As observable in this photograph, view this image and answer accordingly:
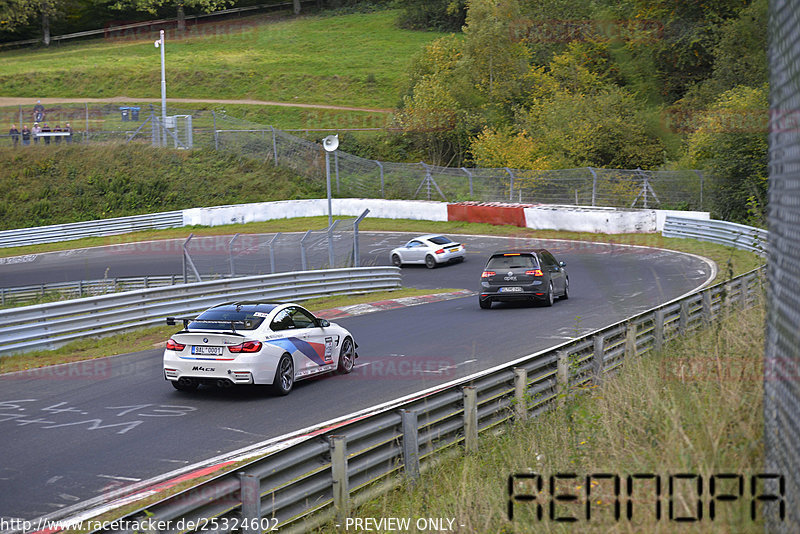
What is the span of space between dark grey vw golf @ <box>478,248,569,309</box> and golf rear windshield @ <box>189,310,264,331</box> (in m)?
9.97

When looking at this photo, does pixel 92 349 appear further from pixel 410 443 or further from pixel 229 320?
pixel 410 443

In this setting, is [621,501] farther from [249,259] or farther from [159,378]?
[249,259]

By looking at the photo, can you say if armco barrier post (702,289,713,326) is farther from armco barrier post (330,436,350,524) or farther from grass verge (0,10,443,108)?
grass verge (0,10,443,108)

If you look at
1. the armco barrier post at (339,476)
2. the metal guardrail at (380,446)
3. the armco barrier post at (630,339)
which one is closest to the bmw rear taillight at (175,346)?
the metal guardrail at (380,446)

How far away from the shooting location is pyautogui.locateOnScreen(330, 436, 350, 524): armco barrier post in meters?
7.02

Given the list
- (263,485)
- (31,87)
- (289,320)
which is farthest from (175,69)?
(263,485)

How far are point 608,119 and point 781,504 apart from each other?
1990 inches

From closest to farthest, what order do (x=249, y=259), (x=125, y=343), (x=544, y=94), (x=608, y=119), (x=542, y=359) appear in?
(x=542, y=359) → (x=125, y=343) → (x=249, y=259) → (x=608, y=119) → (x=544, y=94)

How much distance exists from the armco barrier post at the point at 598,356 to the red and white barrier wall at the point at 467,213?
85.2 feet

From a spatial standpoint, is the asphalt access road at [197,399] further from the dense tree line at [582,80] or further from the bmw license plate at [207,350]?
the dense tree line at [582,80]

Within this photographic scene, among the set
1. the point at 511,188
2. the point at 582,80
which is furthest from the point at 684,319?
the point at 582,80

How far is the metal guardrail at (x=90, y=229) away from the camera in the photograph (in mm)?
41969

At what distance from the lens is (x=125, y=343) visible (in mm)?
18562

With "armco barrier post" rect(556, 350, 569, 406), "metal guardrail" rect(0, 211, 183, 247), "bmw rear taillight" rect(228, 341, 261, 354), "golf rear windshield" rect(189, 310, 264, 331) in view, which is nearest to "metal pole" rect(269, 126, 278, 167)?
"metal guardrail" rect(0, 211, 183, 247)
